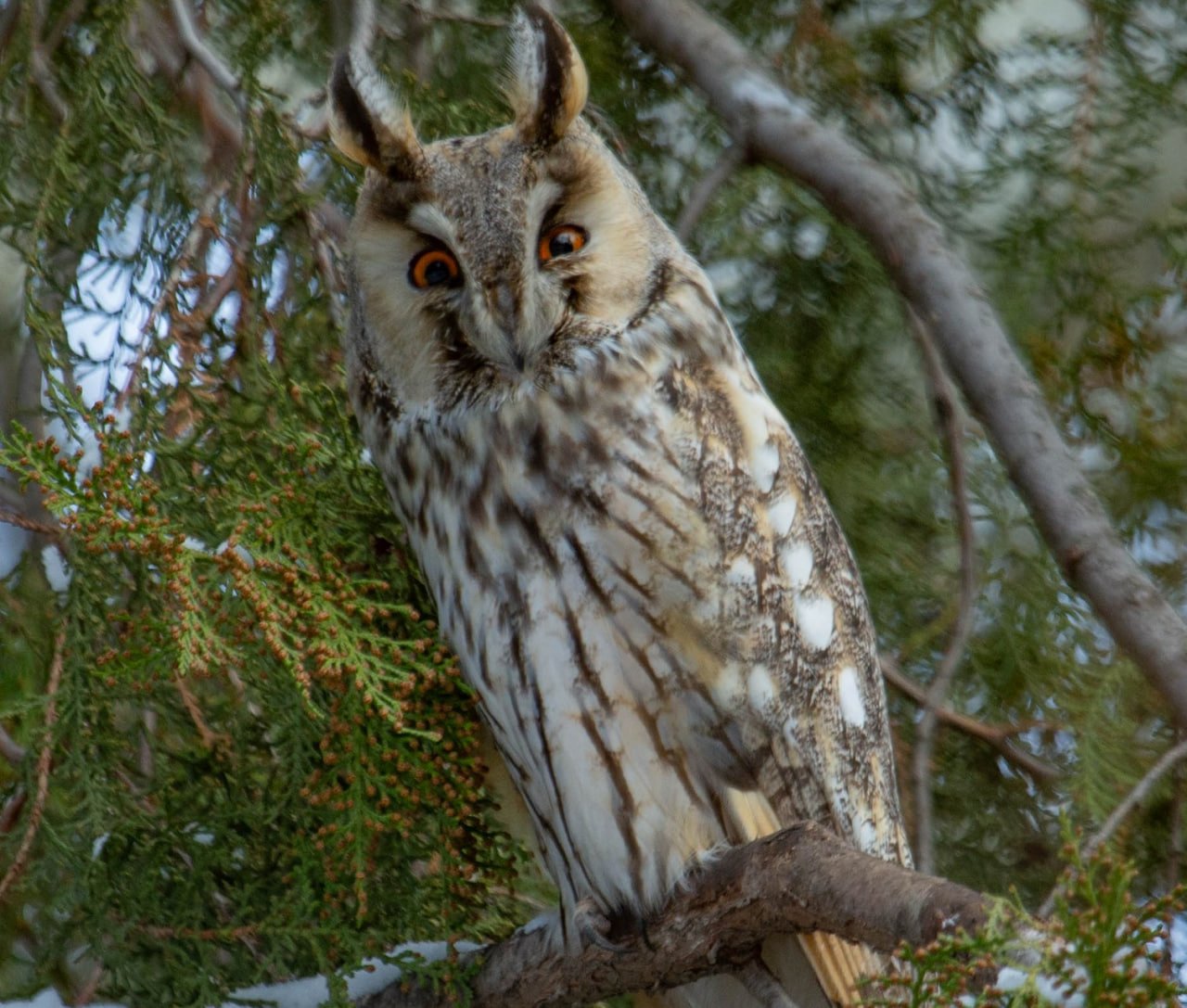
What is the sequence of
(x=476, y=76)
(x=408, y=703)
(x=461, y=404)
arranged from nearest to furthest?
1. (x=408, y=703)
2. (x=461, y=404)
3. (x=476, y=76)

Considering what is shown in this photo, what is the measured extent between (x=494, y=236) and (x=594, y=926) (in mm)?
978

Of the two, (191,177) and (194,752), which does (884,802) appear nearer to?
(194,752)

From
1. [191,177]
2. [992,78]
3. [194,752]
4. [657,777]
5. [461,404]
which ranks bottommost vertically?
[657,777]

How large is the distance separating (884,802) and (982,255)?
1340 mm

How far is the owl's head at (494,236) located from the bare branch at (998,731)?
88cm

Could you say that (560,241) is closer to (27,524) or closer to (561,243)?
(561,243)

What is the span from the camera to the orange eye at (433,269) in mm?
2027

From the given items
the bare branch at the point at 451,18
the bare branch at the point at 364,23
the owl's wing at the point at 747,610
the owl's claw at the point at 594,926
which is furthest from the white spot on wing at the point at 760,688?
the bare branch at the point at 451,18

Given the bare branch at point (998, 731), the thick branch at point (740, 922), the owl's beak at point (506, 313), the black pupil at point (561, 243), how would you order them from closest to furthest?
the thick branch at point (740, 922) → the owl's beak at point (506, 313) → the black pupil at point (561, 243) → the bare branch at point (998, 731)

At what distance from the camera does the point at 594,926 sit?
2.04 meters

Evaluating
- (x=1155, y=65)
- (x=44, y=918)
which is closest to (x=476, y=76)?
(x=1155, y=65)

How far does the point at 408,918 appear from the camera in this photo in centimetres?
209

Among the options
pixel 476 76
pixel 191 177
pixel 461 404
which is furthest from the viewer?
pixel 476 76

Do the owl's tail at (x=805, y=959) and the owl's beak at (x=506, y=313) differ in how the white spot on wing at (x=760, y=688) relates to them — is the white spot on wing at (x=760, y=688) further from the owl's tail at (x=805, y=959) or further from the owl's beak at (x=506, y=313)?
the owl's beak at (x=506, y=313)
